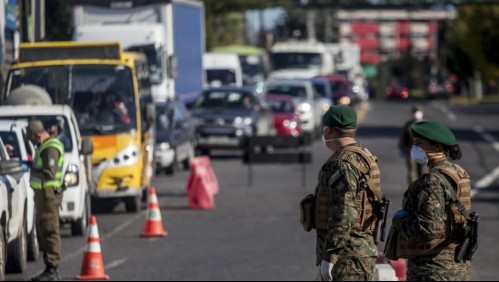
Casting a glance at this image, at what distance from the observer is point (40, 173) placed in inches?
566

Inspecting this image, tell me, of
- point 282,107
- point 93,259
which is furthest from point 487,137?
point 93,259

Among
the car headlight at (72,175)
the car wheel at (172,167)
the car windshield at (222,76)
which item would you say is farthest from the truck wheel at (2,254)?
the car windshield at (222,76)

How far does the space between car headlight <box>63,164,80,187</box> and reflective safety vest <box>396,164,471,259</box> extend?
10232 millimetres

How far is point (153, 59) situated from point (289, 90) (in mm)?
10385

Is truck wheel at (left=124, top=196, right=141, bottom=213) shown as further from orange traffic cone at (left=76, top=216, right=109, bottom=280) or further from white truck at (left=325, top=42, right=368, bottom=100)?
white truck at (left=325, top=42, right=368, bottom=100)

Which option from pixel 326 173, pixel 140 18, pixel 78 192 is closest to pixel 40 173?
pixel 78 192

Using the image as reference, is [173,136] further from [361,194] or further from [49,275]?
[361,194]

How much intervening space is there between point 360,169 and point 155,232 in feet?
33.1

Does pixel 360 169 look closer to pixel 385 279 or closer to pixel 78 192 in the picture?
pixel 385 279

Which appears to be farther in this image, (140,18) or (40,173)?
(140,18)

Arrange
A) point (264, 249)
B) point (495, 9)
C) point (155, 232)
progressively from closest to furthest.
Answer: point (264, 249) < point (155, 232) < point (495, 9)

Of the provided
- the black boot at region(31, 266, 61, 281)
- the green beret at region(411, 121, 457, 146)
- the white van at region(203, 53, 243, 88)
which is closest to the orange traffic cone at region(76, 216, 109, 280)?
the black boot at region(31, 266, 61, 281)

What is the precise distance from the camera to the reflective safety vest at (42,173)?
14328 millimetres

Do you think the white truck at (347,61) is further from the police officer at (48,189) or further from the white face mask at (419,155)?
the white face mask at (419,155)
